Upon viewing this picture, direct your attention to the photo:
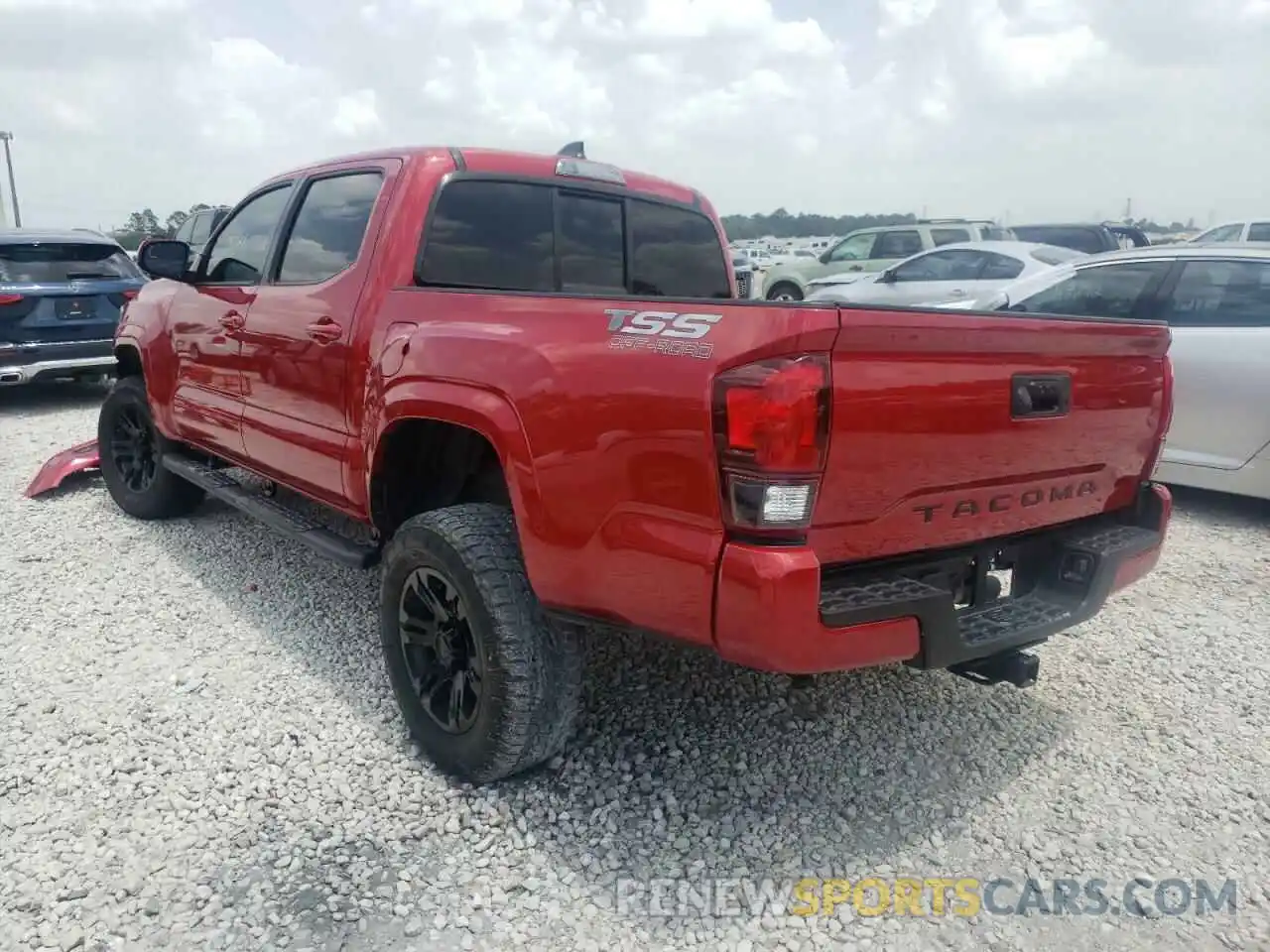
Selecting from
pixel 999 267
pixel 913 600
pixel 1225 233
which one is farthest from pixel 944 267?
pixel 913 600

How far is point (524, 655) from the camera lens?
2.56m

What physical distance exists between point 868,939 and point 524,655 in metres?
1.10

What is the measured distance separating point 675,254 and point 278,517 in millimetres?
1981

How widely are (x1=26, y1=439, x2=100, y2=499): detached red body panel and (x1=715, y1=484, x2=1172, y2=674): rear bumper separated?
5267 millimetres

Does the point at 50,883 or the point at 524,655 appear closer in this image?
the point at 50,883

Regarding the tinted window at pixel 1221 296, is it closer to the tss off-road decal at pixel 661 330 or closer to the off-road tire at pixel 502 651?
the tss off-road decal at pixel 661 330

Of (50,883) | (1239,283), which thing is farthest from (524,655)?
(1239,283)

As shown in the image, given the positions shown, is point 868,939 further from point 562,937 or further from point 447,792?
point 447,792

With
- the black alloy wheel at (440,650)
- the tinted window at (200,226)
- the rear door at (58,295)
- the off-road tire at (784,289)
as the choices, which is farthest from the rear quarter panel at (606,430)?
the tinted window at (200,226)

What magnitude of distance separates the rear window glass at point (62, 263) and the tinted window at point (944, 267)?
Result: 816 cm

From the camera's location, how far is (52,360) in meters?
8.38

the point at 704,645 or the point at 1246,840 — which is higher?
the point at 704,645

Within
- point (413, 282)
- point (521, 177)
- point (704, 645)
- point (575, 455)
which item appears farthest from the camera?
point (521, 177)

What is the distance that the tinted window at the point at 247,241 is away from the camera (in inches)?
160
